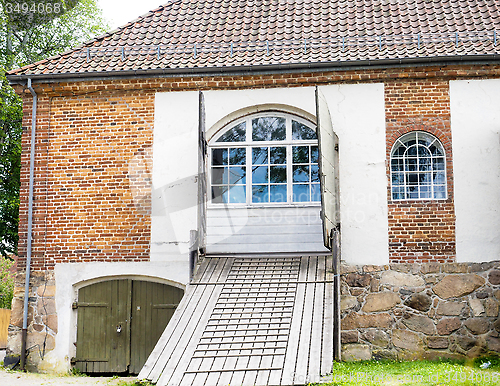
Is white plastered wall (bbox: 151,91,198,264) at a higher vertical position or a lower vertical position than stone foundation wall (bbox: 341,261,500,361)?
higher

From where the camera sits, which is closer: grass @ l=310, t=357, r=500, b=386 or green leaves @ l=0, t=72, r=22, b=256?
grass @ l=310, t=357, r=500, b=386

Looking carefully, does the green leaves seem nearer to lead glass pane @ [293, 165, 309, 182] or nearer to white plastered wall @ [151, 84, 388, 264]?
white plastered wall @ [151, 84, 388, 264]

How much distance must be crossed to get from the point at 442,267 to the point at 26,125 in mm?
8038

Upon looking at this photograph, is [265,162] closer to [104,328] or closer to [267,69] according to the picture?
[267,69]

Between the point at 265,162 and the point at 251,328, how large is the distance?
3.68 metres

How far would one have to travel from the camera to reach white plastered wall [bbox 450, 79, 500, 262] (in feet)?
32.0

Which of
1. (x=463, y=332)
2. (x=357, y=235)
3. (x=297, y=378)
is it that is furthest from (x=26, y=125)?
(x=463, y=332)

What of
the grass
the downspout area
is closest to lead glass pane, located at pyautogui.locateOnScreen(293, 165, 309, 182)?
the grass

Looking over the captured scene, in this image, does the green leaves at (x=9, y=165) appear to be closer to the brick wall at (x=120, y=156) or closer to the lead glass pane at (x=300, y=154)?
the brick wall at (x=120, y=156)

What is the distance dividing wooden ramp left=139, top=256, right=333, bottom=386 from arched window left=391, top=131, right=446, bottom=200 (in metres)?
2.09

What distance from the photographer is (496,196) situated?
9852 millimetres

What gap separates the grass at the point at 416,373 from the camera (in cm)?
716

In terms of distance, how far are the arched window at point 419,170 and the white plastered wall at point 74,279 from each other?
13.5ft

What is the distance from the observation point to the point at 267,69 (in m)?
10.4
